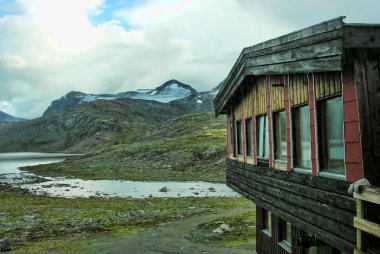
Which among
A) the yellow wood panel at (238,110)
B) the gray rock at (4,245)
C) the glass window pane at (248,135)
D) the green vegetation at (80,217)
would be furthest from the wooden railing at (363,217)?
the gray rock at (4,245)

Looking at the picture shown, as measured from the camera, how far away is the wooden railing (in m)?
7.38

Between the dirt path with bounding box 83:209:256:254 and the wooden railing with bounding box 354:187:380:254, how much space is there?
18447mm

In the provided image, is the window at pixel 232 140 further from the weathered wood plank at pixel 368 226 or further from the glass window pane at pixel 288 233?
the weathered wood plank at pixel 368 226

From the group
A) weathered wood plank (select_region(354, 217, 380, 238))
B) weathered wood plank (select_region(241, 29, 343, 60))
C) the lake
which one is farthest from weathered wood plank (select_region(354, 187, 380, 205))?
the lake

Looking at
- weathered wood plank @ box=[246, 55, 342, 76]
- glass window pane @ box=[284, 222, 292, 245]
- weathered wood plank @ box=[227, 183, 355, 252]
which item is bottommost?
glass window pane @ box=[284, 222, 292, 245]

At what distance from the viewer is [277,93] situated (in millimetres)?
14172

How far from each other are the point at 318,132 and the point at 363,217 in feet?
9.92

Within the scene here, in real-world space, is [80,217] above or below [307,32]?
below

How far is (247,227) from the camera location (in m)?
33.6

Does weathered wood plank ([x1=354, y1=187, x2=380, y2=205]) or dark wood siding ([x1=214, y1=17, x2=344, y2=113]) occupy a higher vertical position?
dark wood siding ([x1=214, y1=17, x2=344, y2=113])

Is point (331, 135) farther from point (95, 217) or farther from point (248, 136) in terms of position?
point (95, 217)

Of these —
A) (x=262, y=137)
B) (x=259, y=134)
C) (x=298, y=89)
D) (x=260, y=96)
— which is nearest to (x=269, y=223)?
(x=259, y=134)

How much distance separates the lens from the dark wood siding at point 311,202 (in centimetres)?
937

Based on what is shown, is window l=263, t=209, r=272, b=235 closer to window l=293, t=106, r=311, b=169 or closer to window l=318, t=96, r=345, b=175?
window l=293, t=106, r=311, b=169
